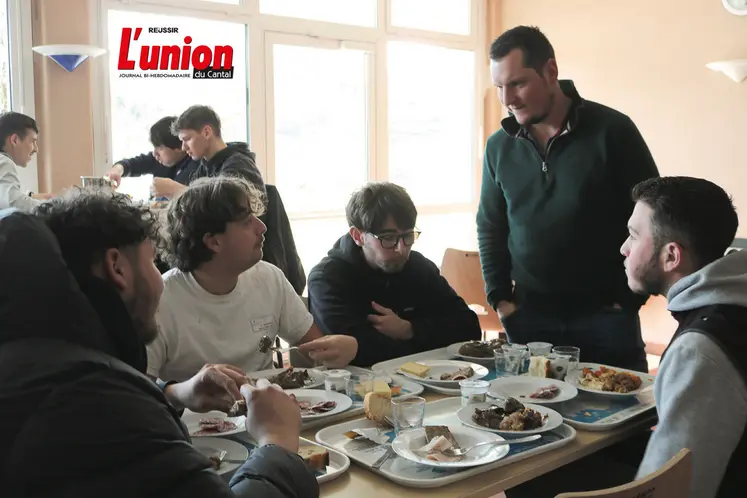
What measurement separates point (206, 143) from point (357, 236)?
155 centimetres

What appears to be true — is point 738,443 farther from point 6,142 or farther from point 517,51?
point 6,142

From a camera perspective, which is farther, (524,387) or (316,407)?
(524,387)

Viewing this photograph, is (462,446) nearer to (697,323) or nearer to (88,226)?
(697,323)

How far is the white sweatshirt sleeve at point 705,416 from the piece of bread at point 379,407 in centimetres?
56

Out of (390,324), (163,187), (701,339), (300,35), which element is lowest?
(390,324)

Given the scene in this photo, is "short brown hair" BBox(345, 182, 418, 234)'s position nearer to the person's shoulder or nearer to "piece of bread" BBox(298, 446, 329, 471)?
the person's shoulder

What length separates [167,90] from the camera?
4449mm

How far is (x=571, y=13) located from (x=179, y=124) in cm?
323

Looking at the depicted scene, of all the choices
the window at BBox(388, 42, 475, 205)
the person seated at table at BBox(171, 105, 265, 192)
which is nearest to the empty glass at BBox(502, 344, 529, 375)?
the person seated at table at BBox(171, 105, 265, 192)

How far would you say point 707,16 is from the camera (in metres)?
4.62

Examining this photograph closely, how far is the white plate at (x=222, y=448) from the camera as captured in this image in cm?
141

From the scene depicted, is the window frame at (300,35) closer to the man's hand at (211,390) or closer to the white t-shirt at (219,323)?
the white t-shirt at (219,323)

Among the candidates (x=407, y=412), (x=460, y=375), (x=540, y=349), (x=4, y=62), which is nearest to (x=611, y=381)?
(x=540, y=349)

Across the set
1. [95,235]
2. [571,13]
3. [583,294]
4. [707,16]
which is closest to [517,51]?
[583,294]
